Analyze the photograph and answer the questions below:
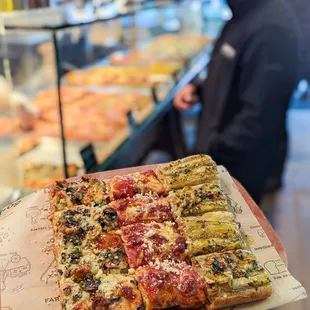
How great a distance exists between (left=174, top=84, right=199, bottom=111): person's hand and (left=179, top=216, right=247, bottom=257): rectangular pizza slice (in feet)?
7.77

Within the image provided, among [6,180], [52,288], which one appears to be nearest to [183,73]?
[6,180]

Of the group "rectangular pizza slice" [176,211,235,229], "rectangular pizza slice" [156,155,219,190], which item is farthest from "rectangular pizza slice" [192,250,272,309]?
"rectangular pizza slice" [156,155,219,190]

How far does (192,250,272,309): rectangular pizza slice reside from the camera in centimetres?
116

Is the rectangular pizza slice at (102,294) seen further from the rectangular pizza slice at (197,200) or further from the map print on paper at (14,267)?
the rectangular pizza slice at (197,200)

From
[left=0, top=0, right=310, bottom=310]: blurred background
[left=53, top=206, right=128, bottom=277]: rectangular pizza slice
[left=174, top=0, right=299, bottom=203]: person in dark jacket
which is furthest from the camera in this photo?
[left=174, top=0, right=299, bottom=203]: person in dark jacket

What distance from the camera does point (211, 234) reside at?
4.37ft

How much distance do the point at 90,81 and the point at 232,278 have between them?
254cm

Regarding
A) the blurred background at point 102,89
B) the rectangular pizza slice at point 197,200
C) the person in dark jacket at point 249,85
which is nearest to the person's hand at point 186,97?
the blurred background at point 102,89

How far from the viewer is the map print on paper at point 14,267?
1.25 m

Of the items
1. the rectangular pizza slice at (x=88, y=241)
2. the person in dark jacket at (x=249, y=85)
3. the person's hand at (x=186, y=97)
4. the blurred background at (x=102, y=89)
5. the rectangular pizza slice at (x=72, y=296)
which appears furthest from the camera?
the person's hand at (x=186, y=97)

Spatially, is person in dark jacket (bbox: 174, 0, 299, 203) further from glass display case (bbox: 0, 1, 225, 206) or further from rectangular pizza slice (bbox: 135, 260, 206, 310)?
rectangular pizza slice (bbox: 135, 260, 206, 310)

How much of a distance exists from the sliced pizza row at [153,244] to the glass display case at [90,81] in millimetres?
818

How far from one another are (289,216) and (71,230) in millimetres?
3219

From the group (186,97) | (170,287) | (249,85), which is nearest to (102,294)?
(170,287)
